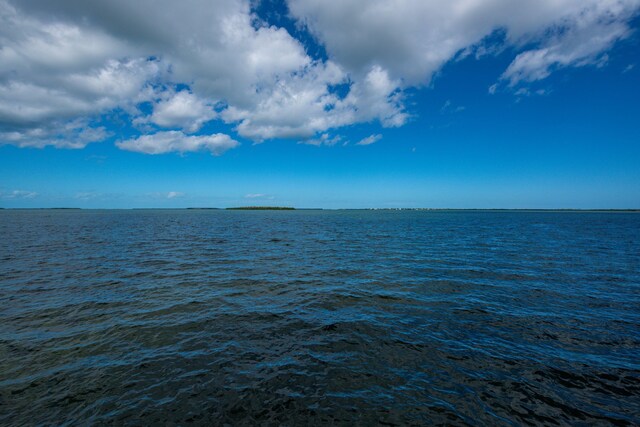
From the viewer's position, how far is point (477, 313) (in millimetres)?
14648

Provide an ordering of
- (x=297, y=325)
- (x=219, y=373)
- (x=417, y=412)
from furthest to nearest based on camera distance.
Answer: (x=297, y=325)
(x=219, y=373)
(x=417, y=412)

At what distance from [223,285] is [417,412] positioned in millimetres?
15120

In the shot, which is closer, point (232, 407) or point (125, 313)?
point (232, 407)

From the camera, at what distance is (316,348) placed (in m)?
10.9

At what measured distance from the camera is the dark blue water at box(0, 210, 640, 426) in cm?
773

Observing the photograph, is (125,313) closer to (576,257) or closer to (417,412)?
(417,412)

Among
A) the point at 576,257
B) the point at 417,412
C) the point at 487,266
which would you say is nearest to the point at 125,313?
the point at 417,412

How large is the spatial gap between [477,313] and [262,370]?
38.0ft

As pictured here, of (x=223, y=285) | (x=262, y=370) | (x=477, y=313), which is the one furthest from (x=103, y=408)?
(x=477, y=313)

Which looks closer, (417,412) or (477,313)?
(417,412)

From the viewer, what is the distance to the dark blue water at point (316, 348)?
773 cm

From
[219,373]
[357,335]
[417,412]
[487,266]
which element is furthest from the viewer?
[487,266]

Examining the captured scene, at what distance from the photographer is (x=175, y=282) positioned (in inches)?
778

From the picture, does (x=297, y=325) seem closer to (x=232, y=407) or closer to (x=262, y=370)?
(x=262, y=370)
